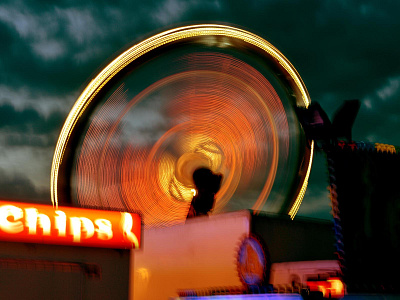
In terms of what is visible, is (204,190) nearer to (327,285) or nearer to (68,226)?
(68,226)

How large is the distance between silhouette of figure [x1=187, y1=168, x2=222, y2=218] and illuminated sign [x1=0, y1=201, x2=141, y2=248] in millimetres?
6564

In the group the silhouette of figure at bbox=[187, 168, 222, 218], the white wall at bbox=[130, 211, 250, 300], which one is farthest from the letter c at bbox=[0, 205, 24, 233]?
the silhouette of figure at bbox=[187, 168, 222, 218]

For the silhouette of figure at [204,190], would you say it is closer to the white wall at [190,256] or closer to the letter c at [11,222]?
the white wall at [190,256]

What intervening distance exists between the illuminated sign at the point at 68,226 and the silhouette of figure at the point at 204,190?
656 cm

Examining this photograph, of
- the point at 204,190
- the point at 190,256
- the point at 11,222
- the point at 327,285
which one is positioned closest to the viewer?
the point at 327,285

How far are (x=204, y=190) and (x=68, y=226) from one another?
9.18m

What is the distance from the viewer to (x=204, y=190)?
79.5ft

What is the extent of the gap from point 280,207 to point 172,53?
804 centimetres

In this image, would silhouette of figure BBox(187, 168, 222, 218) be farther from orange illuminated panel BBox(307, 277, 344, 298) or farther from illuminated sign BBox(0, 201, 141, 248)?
orange illuminated panel BBox(307, 277, 344, 298)

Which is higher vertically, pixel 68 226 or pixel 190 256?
pixel 190 256

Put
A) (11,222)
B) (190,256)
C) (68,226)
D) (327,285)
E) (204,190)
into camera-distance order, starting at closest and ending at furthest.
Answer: (327,285) → (11,222) → (68,226) → (204,190) → (190,256)

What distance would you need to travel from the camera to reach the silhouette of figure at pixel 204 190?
2371 centimetres

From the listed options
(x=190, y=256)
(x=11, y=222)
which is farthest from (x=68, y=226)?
(x=190, y=256)

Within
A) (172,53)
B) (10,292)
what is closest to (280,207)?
(172,53)
